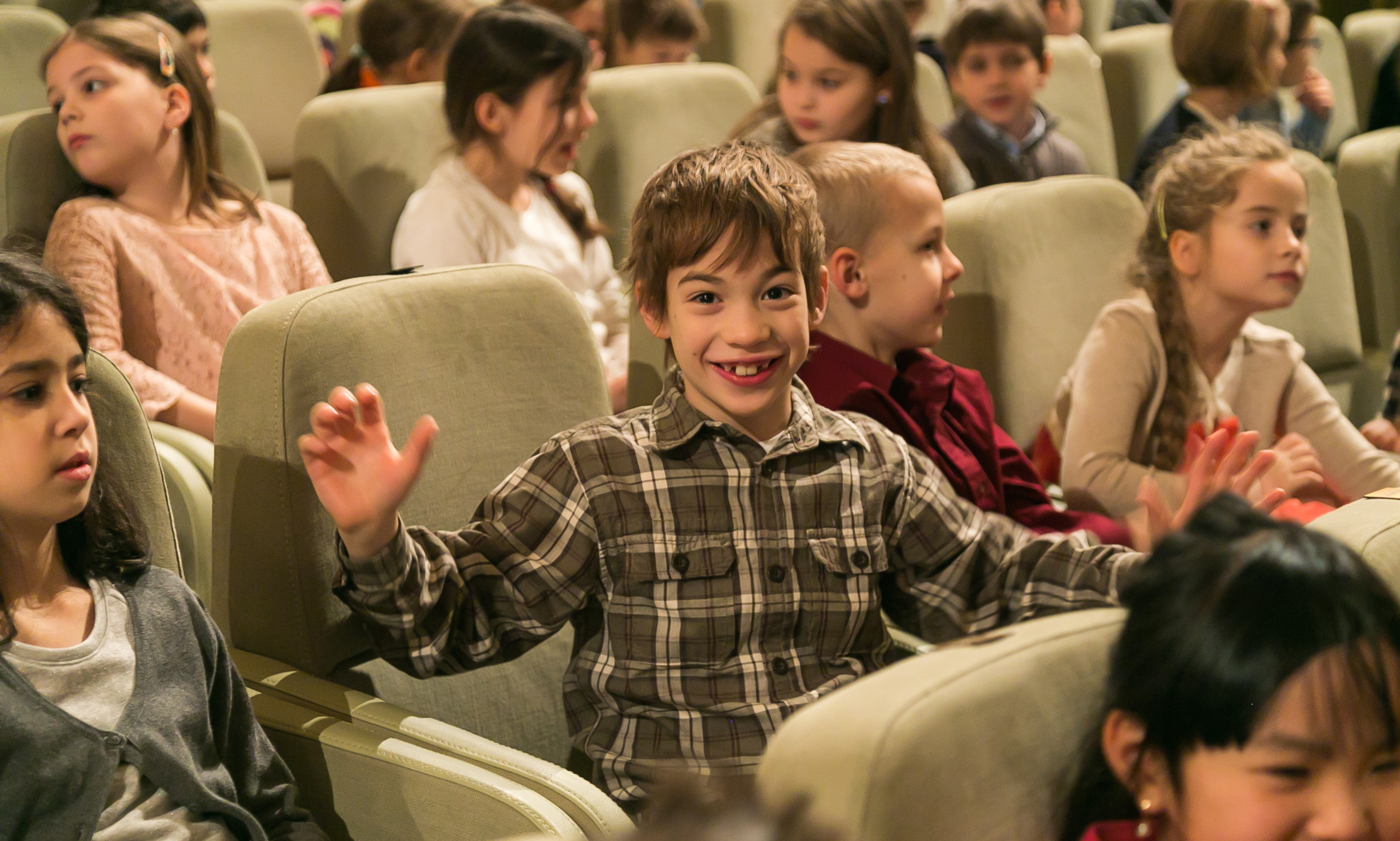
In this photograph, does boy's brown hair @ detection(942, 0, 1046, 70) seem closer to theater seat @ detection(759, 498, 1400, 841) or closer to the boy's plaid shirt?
the boy's plaid shirt

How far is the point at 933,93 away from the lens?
3.54 m

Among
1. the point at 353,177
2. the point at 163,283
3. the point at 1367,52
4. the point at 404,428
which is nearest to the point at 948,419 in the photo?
the point at 404,428

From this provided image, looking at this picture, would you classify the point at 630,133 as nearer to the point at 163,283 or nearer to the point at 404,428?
the point at 163,283

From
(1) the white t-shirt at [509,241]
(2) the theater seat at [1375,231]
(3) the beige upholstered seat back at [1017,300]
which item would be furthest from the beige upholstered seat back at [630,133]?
(2) the theater seat at [1375,231]

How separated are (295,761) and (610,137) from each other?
1768 millimetres

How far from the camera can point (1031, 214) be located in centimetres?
215

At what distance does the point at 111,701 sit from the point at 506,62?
1.62 m

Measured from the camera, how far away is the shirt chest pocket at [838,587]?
1.37m

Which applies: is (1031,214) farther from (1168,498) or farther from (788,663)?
(788,663)

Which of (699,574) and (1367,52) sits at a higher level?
(1367,52)

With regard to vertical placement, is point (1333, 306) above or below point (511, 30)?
below

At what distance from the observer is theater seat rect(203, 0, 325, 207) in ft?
10.9

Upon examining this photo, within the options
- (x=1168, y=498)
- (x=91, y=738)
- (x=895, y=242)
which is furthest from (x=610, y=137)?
(x=91, y=738)

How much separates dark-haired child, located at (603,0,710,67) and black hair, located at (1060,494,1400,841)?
114 inches
